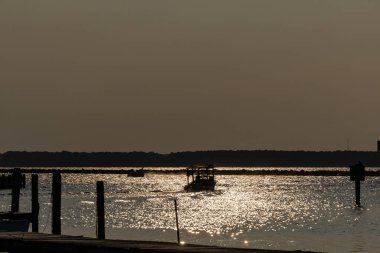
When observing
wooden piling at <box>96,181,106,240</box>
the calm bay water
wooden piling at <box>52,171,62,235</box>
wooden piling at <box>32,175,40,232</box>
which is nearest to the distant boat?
wooden piling at <box>32,175,40,232</box>

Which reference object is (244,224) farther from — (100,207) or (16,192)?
(100,207)

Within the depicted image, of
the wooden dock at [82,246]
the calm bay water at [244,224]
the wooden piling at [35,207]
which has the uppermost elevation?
the wooden piling at [35,207]

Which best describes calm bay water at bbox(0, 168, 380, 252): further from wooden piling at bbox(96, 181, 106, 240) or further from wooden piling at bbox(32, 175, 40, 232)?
wooden piling at bbox(32, 175, 40, 232)

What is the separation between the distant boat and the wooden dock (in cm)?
1246

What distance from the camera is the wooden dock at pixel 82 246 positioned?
29016 mm

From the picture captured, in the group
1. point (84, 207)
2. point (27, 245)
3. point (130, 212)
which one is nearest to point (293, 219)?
point (130, 212)

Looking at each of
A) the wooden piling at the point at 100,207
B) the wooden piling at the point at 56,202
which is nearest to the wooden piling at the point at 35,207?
the wooden piling at the point at 56,202

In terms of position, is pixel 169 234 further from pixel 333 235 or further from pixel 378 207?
pixel 378 207

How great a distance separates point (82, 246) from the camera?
98.9 feet

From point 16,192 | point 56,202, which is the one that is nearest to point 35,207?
point 56,202

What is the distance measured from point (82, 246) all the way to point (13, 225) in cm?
1720

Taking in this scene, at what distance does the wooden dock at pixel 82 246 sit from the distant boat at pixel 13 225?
12.5 meters

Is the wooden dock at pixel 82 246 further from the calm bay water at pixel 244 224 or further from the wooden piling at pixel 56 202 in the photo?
the calm bay water at pixel 244 224

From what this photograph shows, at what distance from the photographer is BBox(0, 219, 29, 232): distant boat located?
150ft
